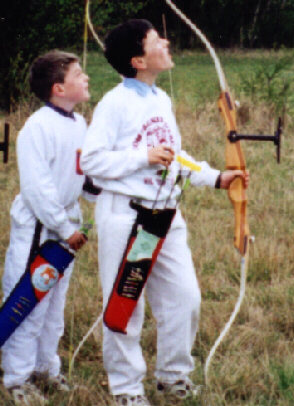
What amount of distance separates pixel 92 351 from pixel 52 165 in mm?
1075

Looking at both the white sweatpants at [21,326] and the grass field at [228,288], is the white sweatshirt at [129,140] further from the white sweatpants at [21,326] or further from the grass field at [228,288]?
the grass field at [228,288]

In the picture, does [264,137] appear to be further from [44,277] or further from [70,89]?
[44,277]

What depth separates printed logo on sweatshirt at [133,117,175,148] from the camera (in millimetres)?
2834

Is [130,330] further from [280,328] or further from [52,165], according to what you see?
[280,328]

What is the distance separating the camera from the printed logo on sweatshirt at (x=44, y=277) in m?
3.00

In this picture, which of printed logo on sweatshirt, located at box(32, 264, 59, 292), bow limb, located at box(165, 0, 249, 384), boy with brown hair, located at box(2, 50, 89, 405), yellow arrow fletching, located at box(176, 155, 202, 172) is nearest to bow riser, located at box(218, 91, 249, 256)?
bow limb, located at box(165, 0, 249, 384)

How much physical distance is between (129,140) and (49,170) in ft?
1.09

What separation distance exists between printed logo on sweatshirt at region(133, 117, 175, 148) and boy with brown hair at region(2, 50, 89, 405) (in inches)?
12.1

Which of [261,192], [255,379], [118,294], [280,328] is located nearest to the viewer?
[118,294]

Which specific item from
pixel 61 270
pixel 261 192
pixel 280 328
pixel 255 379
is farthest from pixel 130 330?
pixel 261 192

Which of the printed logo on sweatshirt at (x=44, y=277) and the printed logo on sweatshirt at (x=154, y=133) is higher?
the printed logo on sweatshirt at (x=154, y=133)

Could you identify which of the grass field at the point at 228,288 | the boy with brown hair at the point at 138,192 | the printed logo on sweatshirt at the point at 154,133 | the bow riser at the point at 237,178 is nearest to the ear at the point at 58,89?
the boy with brown hair at the point at 138,192

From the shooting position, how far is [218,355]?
11.8 feet

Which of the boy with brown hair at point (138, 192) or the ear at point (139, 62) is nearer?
the boy with brown hair at point (138, 192)
